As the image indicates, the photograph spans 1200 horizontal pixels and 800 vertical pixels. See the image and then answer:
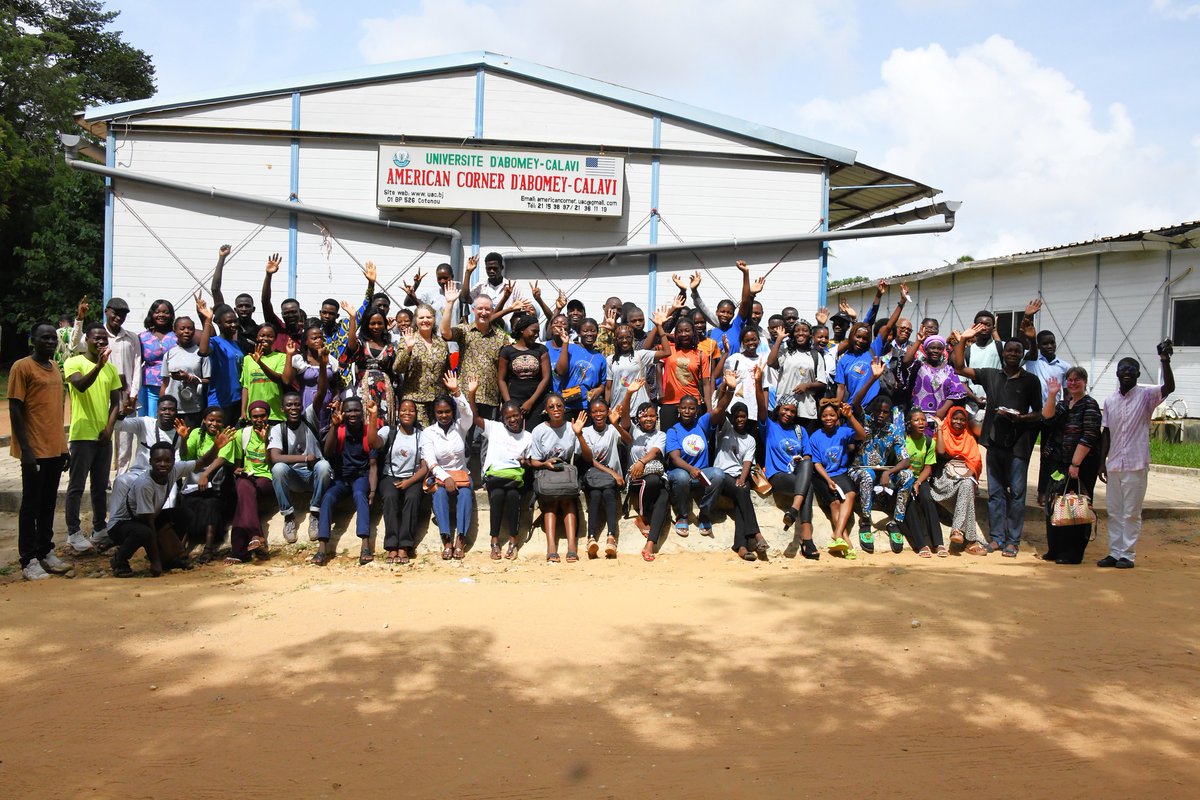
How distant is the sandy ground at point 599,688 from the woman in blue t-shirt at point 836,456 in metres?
1.79

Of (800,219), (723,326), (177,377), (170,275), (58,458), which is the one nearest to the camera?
(58,458)

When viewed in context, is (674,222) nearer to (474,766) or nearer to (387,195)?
(387,195)

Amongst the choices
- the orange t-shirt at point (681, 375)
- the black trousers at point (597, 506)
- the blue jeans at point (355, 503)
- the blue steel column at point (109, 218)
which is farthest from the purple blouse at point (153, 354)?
the orange t-shirt at point (681, 375)

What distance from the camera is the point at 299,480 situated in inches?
343

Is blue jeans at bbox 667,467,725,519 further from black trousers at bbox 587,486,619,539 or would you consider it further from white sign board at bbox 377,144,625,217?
white sign board at bbox 377,144,625,217

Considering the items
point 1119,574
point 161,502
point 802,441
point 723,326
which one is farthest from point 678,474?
point 161,502

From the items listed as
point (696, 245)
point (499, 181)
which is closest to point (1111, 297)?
point (696, 245)

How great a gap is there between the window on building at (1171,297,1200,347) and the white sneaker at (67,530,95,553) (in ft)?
60.7

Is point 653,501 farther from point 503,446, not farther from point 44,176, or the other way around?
point 44,176

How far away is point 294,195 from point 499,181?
2836 millimetres

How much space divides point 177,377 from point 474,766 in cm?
635

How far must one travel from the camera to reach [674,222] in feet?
42.6

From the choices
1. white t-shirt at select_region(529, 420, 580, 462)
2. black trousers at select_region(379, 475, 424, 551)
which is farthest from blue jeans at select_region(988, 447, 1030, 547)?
black trousers at select_region(379, 475, 424, 551)

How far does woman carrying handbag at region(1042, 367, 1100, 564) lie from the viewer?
8.38 m
